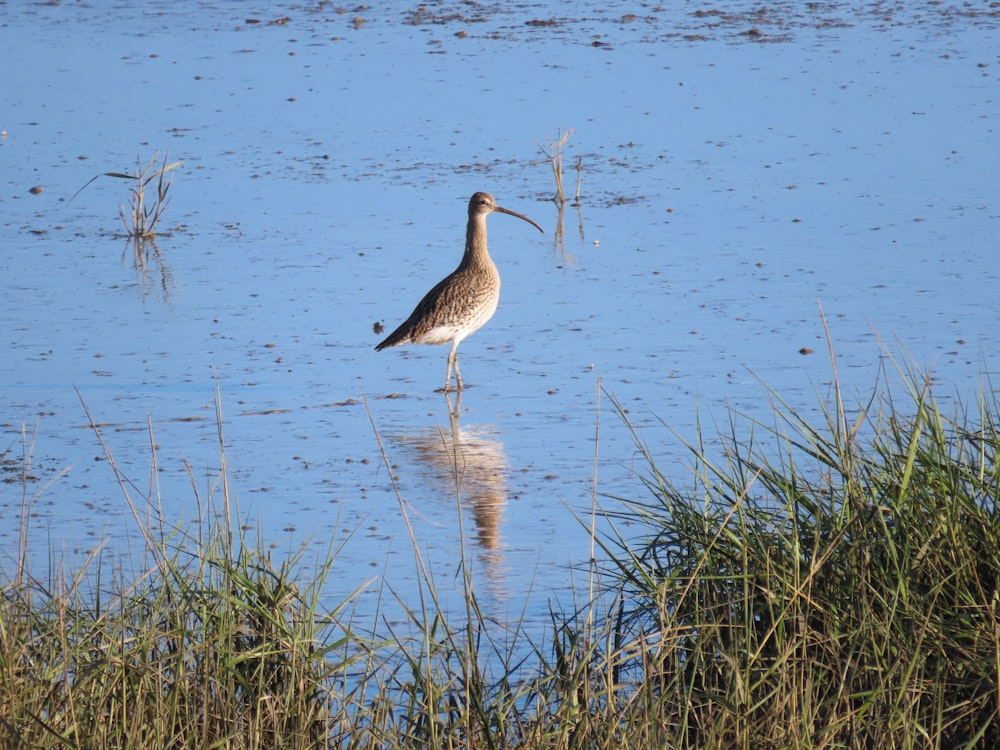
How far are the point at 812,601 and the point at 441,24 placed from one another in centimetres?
1355

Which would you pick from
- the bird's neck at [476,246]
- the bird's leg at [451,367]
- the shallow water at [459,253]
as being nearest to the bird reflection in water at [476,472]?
the shallow water at [459,253]

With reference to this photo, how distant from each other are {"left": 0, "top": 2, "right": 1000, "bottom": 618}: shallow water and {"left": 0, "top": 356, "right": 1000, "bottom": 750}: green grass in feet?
1.82

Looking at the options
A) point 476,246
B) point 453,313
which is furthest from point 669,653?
point 476,246

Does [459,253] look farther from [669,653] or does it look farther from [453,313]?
[669,653]

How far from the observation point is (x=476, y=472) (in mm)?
6789

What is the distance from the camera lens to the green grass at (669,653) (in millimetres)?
3967

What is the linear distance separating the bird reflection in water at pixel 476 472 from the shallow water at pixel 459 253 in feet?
0.05

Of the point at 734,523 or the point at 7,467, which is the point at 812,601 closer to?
the point at 734,523

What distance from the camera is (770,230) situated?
32.9ft

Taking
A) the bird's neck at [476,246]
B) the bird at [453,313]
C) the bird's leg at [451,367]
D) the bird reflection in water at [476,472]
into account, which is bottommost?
the bird reflection in water at [476,472]

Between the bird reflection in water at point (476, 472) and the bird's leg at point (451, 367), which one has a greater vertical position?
the bird's leg at point (451, 367)

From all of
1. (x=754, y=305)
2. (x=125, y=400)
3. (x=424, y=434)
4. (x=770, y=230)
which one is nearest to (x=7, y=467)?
(x=125, y=400)

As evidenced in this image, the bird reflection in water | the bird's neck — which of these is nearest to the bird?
the bird's neck

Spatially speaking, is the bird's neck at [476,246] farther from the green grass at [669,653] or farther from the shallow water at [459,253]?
the green grass at [669,653]
